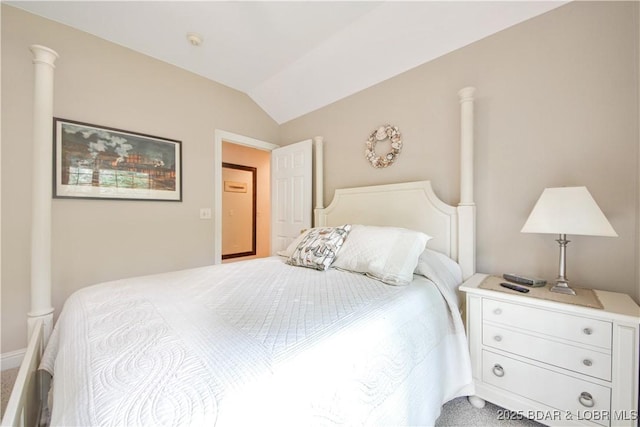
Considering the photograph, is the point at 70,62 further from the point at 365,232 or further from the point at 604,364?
the point at 604,364

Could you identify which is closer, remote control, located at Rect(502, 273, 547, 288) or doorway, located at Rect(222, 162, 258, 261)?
remote control, located at Rect(502, 273, 547, 288)

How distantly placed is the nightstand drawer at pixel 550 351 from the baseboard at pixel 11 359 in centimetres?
314

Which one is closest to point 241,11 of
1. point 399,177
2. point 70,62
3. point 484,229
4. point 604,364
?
point 70,62

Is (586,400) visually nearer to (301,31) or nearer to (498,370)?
(498,370)

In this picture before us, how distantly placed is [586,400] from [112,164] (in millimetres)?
3431

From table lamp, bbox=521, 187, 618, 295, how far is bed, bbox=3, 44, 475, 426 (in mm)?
451

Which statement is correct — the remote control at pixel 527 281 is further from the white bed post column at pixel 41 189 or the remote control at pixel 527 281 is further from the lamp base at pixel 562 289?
the white bed post column at pixel 41 189

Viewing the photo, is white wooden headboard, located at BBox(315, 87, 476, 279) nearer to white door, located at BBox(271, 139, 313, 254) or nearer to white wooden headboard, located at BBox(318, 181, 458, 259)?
white wooden headboard, located at BBox(318, 181, 458, 259)

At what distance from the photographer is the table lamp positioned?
3.86 ft

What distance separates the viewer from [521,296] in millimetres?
1264

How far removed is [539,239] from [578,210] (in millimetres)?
460

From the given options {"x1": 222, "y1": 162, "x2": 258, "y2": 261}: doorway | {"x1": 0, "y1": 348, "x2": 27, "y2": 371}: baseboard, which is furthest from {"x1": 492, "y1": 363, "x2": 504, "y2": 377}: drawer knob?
{"x1": 222, "y1": 162, "x2": 258, "y2": 261}: doorway

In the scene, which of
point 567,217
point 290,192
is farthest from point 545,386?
point 290,192

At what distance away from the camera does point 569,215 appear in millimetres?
1229
